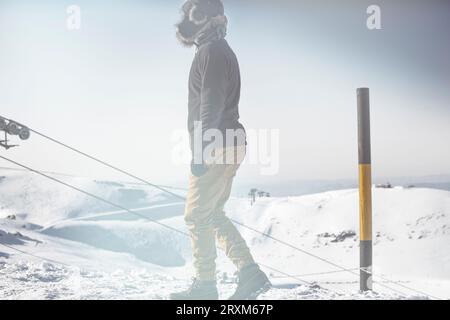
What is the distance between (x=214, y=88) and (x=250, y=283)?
0.96 meters

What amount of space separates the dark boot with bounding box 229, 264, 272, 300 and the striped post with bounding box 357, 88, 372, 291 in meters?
0.60

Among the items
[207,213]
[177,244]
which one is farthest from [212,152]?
[177,244]

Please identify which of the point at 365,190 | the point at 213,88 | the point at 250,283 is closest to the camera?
the point at 213,88

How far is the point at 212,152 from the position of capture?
8.02 feet

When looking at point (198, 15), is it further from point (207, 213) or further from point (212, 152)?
point (207, 213)

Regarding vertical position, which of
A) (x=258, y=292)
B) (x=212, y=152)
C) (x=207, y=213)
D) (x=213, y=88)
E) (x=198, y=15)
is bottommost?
(x=258, y=292)

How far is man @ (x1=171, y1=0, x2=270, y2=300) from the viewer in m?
2.42

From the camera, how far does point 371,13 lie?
2.92m

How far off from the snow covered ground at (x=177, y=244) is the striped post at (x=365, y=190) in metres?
0.15

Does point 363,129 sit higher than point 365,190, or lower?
higher

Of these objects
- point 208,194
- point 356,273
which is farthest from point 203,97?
point 356,273

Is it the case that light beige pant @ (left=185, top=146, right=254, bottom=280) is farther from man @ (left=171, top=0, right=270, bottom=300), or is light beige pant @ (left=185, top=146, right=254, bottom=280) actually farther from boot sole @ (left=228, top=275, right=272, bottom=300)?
boot sole @ (left=228, top=275, right=272, bottom=300)

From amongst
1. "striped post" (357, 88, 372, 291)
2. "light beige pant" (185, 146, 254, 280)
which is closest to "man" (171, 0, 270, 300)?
"light beige pant" (185, 146, 254, 280)
